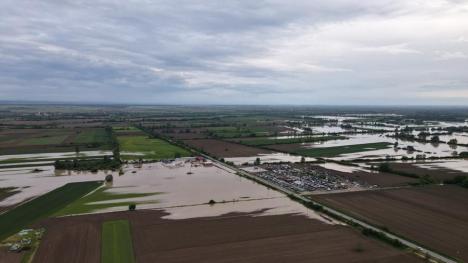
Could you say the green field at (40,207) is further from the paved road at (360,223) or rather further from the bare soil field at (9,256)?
the paved road at (360,223)

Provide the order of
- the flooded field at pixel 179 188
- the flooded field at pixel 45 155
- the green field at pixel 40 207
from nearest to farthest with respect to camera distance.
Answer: the green field at pixel 40 207, the flooded field at pixel 179 188, the flooded field at pixel 45 155

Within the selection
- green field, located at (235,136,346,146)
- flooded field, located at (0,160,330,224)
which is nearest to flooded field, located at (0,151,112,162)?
flooded field, located at (0,160,330,224)

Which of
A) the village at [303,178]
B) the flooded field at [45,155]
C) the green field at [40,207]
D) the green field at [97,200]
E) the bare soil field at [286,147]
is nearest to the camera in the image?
the green field at [40,207]

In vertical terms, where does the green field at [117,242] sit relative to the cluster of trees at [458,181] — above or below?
below

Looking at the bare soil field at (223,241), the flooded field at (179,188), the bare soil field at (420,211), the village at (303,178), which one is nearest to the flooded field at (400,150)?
the village at (303,178)

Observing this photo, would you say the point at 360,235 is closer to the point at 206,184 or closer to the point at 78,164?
the point at 206,184

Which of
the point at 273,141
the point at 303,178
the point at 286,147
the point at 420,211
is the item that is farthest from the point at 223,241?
the point at 273,141

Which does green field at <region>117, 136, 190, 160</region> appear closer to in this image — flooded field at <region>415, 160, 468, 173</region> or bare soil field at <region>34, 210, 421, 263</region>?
bare soil field at <region>34, 210, 421, 263</region>
